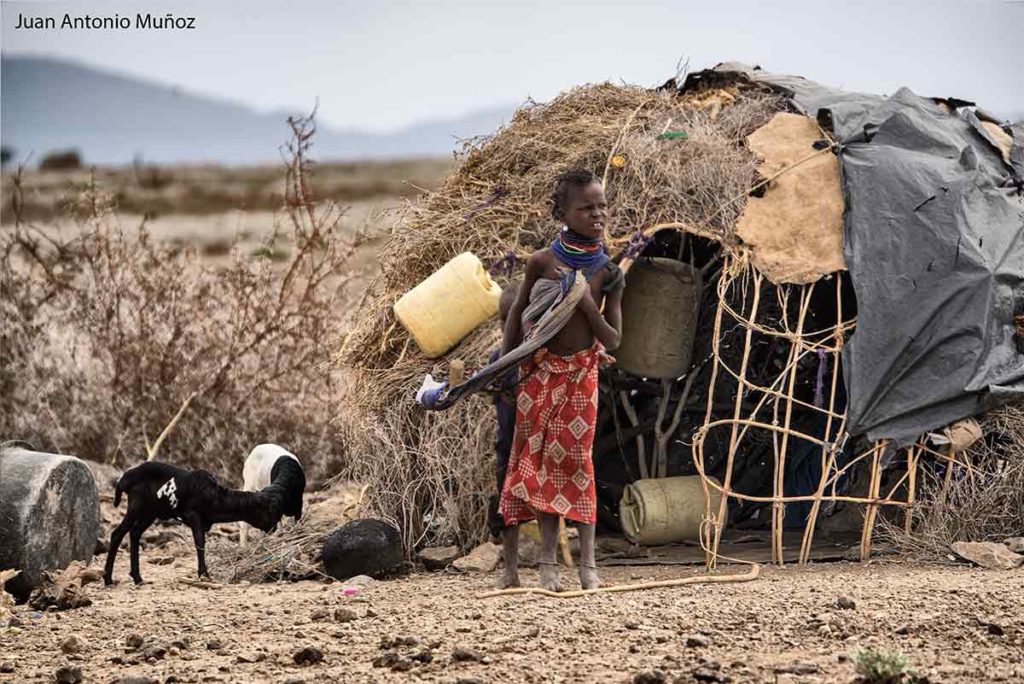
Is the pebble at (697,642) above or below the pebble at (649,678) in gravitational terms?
above

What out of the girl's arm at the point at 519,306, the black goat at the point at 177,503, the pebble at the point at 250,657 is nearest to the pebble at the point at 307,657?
the pebble at the point at 250,657

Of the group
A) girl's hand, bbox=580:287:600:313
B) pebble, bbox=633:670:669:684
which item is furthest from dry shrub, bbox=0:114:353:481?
pebble, bbox=633:670:669:684

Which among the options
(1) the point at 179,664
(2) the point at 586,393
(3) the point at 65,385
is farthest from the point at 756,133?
(3) the point at 65,385

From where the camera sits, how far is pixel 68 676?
4578mm

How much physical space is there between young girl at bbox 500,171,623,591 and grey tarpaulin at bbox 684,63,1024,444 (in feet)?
5.20

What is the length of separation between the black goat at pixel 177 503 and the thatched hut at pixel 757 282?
686mm

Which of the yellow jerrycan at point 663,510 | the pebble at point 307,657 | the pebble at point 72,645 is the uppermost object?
the yellow jerrycan at point 663,510

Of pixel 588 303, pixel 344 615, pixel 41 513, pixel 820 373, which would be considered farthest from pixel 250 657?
pixel 820 373

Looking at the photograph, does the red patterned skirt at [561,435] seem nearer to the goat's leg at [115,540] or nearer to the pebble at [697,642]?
the pebble at [697,642]

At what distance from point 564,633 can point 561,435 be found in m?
1.26

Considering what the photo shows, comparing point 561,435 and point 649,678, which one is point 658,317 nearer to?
point 561,435

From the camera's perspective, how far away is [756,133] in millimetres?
7488

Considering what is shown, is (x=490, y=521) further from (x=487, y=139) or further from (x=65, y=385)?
(x=65, y=385)

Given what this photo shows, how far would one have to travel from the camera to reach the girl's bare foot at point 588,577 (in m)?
6.03
